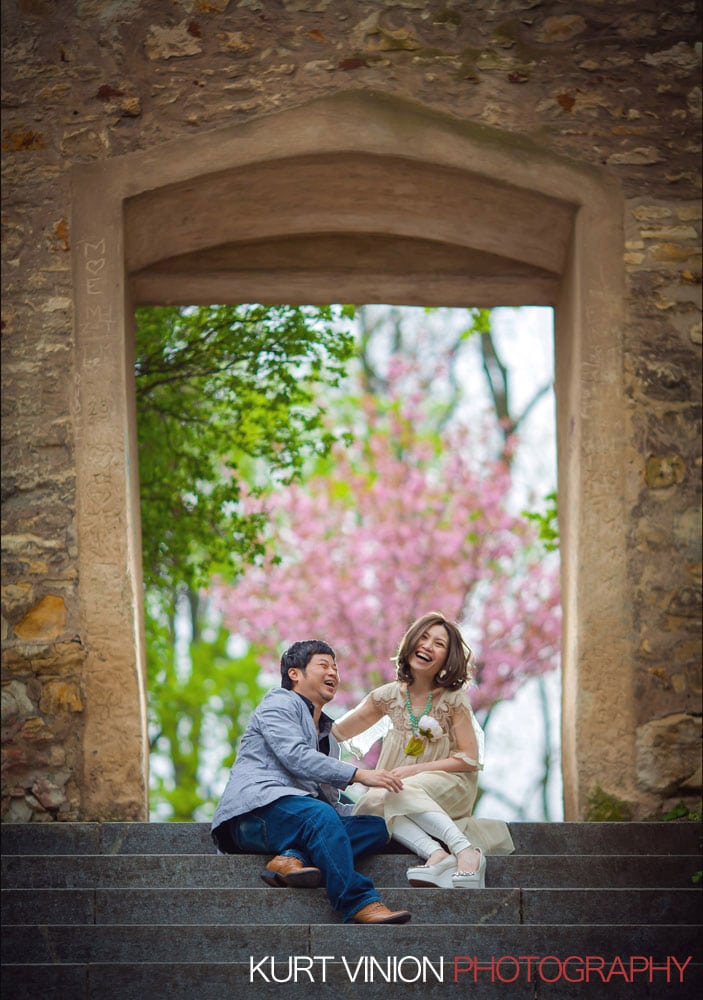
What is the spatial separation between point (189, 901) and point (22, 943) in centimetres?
49

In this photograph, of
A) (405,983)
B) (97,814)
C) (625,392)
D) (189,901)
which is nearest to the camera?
(405,983)

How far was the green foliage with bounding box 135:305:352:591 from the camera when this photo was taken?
23.0ft

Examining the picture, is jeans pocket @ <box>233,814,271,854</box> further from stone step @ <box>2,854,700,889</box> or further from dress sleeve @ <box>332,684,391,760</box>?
dress sleeve @ <box>332,684,391,760</box>

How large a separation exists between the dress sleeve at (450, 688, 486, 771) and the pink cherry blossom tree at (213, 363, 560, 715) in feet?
21.4

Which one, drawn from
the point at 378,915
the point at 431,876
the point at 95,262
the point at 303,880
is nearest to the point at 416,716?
the point at 431,876

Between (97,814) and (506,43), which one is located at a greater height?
(506,43)

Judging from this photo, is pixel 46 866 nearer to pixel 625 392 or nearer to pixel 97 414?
pixel 97 414

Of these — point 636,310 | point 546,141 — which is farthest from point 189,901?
point 546,141

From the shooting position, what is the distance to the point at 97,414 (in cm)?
539

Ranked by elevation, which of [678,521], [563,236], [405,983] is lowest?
[405,983]

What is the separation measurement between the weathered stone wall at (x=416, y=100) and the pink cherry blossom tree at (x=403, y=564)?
617 cm

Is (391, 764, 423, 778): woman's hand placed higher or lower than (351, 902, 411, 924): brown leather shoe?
higher

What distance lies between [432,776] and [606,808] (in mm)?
870

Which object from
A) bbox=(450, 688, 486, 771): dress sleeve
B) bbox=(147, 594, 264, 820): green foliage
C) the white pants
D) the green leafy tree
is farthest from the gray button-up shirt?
bbox=(147, 594, 264, 820): green foliage
